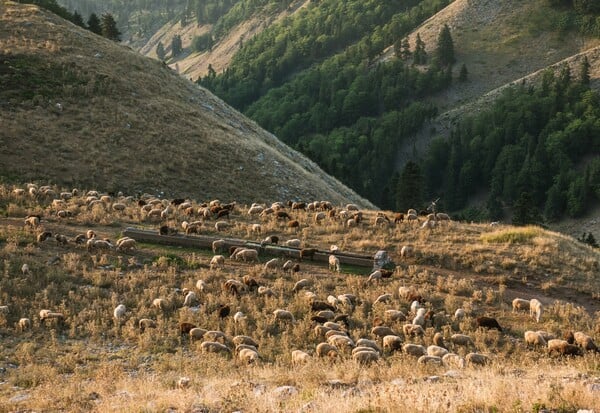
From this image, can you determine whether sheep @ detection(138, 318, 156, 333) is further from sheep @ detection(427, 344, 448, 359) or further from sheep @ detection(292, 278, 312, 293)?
sheep @ detection(427, 344, 448, 359)

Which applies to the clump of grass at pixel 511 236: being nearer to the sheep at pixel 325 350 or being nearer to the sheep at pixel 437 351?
the sheep at pixel 437 351

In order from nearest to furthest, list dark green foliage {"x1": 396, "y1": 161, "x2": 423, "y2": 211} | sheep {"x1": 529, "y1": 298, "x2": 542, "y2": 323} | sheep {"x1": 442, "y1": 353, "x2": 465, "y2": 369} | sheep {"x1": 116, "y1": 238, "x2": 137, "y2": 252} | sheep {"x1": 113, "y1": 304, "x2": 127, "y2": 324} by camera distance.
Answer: sheep {"x1": 442, "y1": 353, "x2": 465, "y2": 369}
sheep {"x1": 113, "y1": 304, "x2": 127, "y2": 324}
sheep {"x1": 529, "y1": 298, "x2": 542, "y2": 323}
sheep {"x1": 116, "y1": 238, "x2": 137, "y2": 252}
dark green foliage {"x1": 396, "y1": 161, "x2": 423, "y2": 211}

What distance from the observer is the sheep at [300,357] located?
42.7 ft


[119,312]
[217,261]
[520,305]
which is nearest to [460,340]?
[520,305]

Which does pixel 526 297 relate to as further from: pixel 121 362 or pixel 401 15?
pixel 401 15

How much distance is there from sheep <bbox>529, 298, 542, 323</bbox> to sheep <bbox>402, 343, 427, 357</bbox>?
4985 millimetres

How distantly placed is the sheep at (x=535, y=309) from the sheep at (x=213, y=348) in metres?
9.39

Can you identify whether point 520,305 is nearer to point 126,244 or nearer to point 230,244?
point 230,244

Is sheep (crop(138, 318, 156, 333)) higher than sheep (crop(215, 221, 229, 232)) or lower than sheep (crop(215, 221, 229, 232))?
lower

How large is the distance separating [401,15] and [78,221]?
622ft

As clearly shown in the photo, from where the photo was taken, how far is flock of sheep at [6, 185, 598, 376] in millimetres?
13836

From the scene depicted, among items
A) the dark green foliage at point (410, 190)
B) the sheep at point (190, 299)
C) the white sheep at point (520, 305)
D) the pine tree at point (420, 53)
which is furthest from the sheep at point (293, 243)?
the pine tree at point (420, 53)

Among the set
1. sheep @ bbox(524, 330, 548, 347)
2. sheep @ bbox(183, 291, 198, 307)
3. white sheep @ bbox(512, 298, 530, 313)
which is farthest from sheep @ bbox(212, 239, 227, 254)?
sheep @ bbox(524, 330, 548, 347)

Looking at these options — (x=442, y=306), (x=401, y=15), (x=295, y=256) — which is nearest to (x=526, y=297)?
(x=442, y=306)
